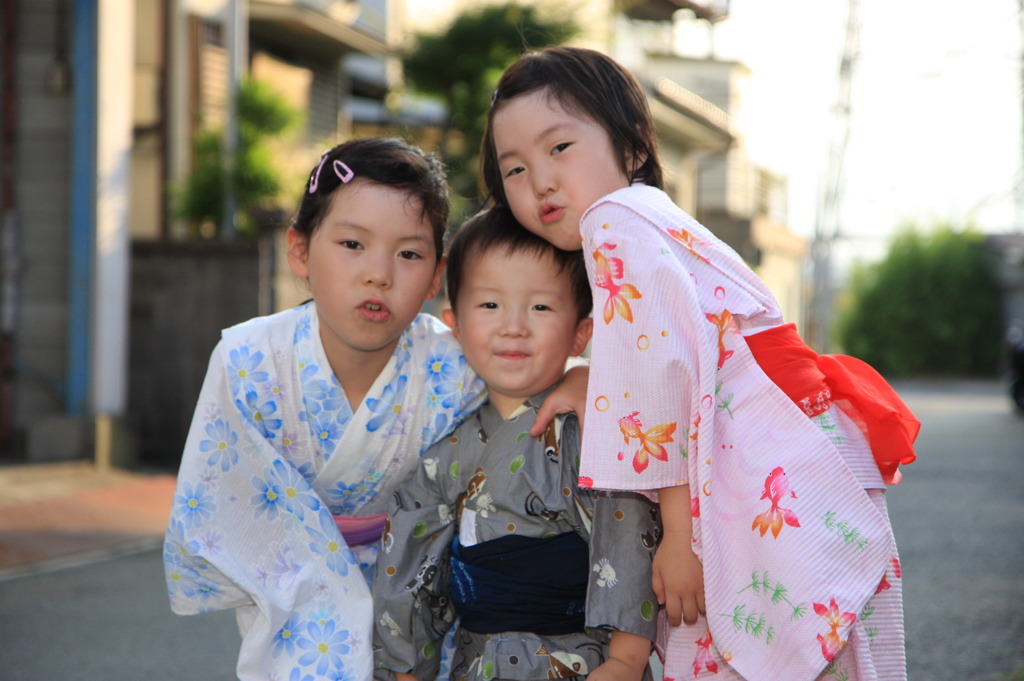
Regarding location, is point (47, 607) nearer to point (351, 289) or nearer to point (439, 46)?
point (351, 289)

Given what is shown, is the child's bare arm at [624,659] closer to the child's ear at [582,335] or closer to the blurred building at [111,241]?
the child's ear at [582,335]

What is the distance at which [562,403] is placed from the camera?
7.73ft

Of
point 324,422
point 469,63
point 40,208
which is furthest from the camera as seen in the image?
point 469,63

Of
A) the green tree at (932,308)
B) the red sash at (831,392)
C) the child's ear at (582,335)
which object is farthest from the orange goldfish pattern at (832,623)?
the green tree at (932,308)

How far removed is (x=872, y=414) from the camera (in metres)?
2.19

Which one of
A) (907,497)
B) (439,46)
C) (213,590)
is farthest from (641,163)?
(439,46)

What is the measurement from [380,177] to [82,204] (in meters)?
5.95

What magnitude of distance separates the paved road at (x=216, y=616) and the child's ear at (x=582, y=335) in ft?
6.66

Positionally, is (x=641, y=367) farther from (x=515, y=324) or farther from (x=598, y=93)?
(x=598, y=93)

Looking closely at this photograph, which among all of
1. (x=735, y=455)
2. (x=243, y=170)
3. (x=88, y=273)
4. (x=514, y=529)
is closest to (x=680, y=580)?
(x=735, y=455)

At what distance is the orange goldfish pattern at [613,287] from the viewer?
2088 millimetres

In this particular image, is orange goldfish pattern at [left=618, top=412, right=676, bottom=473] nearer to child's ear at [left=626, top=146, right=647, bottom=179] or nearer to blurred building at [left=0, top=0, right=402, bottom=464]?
child's ear at [left=626, top=146, right=647, bottom=179]

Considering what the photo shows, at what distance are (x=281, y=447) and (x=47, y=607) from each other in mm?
2653

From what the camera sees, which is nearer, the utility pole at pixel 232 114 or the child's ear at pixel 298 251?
the child's ear at pixel 298 251
